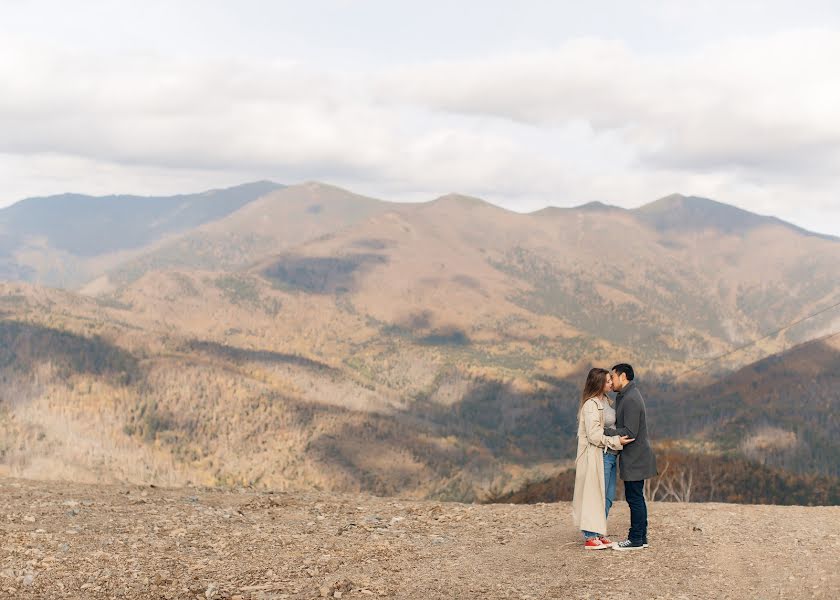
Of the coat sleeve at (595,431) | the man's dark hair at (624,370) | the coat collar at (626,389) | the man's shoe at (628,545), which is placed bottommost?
the man's shoe at (628,545)

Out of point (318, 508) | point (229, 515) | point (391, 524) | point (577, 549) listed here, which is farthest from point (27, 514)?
point (577, 549)

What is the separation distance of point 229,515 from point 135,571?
528 centimetres

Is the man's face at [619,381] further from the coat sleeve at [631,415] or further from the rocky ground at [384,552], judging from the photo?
the rocky ground at [384,552]

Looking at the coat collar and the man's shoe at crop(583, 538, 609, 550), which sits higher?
the coat collar

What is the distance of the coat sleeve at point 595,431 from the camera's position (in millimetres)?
15188

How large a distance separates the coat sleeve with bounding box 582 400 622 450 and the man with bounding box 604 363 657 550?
21 cm

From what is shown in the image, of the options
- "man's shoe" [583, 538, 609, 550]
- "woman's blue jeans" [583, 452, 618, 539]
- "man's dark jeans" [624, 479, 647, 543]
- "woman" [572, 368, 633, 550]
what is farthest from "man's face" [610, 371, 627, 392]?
"man's shoe" [583, 538, 609, 550]

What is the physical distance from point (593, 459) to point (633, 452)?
0.89 metres

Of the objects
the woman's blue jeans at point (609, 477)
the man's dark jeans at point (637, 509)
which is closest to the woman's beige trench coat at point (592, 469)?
the woman's blue jeans at point (609, 477)

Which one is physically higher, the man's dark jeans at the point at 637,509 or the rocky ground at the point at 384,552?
the man's dark jeans at the point at 637,509

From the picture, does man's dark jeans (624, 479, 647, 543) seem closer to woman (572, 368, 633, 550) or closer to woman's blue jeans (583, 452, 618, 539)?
woman's blue jeans (583, 452, 618, 539)

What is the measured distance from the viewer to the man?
15.2m

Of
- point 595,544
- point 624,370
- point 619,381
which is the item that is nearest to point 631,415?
point 619,381

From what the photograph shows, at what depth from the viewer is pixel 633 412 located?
1512cm
